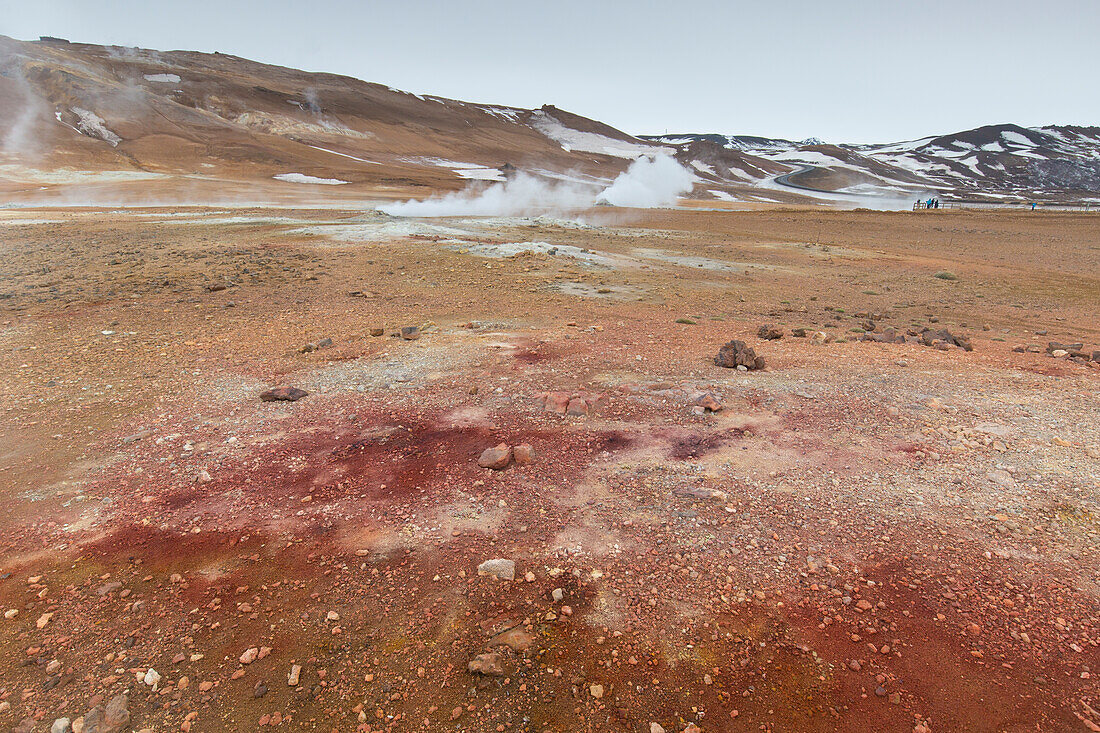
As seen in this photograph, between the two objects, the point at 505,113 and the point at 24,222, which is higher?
the point at 505,113

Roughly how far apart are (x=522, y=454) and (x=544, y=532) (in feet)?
3.54

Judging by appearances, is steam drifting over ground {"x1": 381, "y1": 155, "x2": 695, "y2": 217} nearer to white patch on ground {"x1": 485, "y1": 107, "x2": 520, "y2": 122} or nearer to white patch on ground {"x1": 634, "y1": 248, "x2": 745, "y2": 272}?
white patch on ground {"x1": 634, "y1": 248, "x2": 745, "y2": 272}

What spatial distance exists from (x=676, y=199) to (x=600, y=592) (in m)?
62.9

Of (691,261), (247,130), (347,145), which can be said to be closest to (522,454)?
(691,261)

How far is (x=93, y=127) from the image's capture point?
67.9 metres

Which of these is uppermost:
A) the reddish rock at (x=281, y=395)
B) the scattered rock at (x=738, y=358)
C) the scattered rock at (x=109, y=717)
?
the scattered rock at (x=738, y=358)

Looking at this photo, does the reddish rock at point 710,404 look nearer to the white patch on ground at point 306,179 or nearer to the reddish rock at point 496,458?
the reddish rock at point 496,458

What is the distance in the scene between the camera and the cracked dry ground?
121 inches

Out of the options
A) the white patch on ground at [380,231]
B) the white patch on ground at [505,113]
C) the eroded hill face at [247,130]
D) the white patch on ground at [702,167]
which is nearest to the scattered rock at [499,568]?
the white patch on ground at [380,231]

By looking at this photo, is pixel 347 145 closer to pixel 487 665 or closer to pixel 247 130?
pixel 247 130

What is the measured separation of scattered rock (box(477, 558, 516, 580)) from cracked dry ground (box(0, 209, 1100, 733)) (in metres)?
0.05

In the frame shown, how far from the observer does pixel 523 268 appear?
16.1 m

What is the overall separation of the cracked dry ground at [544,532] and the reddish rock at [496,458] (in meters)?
0.19

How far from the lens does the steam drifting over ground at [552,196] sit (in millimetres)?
36500
